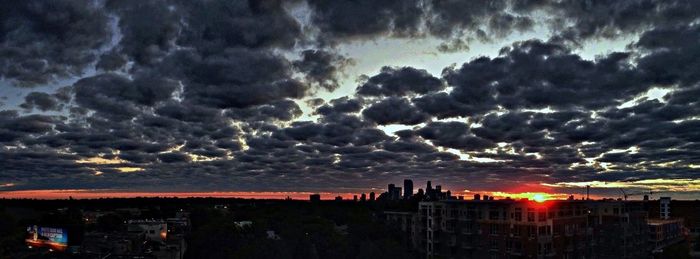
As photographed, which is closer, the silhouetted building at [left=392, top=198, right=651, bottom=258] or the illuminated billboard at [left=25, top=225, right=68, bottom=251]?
the silhouetted building at [left=392, top=198, right=651, bottom=258]

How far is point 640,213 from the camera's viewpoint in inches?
5443

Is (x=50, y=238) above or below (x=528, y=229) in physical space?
below

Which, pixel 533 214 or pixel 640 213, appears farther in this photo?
pixel 640 213

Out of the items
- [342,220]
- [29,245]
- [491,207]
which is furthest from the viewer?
[342,220]

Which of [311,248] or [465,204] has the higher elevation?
[465,204]

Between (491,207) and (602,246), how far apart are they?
29481 mm

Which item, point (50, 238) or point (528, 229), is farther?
point (50, 238)

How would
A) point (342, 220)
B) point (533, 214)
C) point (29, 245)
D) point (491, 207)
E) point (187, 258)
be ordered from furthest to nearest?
point (342, 220)
point (29, 245)
point (187, 258)
point (491, 207)
point (533, 214)

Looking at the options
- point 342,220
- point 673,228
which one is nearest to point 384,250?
point 342,220

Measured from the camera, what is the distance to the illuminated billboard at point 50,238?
122 metres

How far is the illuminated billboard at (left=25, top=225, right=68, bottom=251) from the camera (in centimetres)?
12212

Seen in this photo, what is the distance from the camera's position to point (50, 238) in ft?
409

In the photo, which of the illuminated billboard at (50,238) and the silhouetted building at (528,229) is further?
the illuminated billboard at (50,238)

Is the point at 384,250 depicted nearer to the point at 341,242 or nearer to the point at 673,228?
the point at 341,242
